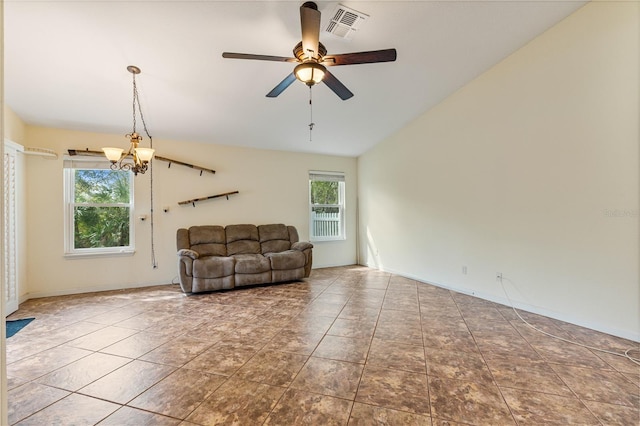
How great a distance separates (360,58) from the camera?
222cm

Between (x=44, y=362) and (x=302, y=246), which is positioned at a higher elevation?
(x=302, y=246)

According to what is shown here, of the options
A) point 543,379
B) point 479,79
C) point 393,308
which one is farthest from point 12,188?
point 479,79

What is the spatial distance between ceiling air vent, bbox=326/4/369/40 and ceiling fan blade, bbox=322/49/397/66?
0.65 m

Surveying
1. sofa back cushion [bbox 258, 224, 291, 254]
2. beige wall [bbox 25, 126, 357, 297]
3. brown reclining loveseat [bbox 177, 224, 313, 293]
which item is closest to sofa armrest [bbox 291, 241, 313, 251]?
brown reclining loveseat [bbox 177, 224, 313, 293]

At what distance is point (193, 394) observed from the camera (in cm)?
189

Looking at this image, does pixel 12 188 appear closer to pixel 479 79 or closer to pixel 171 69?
pixel 171 69

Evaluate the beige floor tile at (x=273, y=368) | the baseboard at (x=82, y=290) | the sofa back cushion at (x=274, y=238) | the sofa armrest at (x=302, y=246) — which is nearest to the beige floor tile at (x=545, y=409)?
the beige floor tile at (x=273, y=368)

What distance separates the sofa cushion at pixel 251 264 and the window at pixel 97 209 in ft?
5.93

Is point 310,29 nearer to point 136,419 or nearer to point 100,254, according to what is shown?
point 136,419

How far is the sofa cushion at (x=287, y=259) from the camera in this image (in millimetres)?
4684

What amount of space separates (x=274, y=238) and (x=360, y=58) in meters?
3.75

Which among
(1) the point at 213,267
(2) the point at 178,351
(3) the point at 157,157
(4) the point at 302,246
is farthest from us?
(4) the point at 302,246

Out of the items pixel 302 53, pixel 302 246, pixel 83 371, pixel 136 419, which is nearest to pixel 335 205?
pixel 302 246

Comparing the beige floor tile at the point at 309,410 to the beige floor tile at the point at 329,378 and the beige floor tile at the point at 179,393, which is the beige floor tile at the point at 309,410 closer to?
the beige floor tile at the point at 329,378
